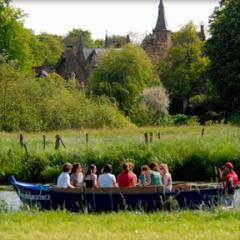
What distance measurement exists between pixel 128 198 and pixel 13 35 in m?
51.1

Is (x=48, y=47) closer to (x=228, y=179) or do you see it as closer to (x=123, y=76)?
(x=123, y=76)

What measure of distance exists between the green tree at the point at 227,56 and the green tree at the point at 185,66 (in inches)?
596

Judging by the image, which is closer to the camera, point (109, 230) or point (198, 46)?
point (109, 230)

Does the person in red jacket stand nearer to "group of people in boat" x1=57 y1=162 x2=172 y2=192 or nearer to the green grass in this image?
"group of people in boat" x1=57 y1=162 x2=172 y2=192

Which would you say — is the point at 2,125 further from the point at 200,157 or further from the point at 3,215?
the point at 3,215

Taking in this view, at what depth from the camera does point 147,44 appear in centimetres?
9575

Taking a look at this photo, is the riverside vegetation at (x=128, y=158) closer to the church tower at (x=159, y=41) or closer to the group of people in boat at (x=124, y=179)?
the group of people in boat at (x=124, y=179)

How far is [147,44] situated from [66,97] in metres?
46.5

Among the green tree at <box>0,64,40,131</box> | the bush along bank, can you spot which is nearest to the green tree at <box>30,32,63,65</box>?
the green tree at <box>0,64,40,131</box>

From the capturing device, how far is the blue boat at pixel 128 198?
1730cm

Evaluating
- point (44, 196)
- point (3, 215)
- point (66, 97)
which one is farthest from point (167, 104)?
point (3, 215)

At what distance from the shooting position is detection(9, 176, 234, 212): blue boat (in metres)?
17.3

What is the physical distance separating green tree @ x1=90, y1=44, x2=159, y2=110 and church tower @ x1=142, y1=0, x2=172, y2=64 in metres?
13.3

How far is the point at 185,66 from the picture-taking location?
75812 mm
